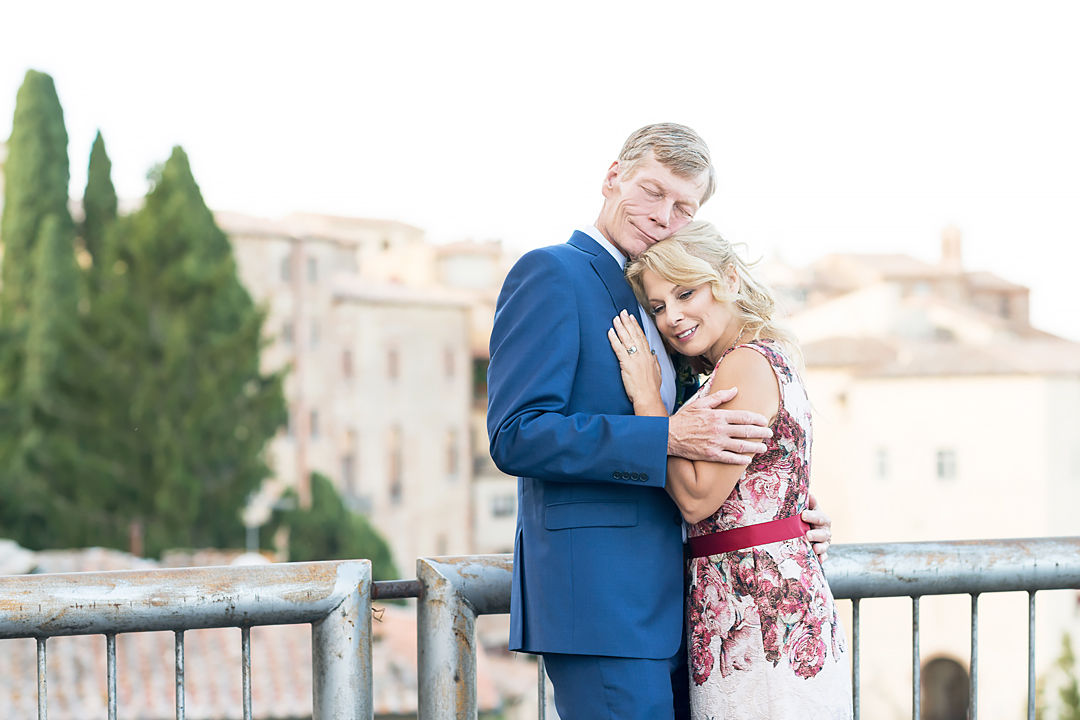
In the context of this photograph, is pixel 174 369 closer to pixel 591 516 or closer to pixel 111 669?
pixel 111 669

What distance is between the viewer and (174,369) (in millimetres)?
29469

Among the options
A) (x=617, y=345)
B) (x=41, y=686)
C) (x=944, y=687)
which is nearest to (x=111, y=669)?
(x=41, y=686)

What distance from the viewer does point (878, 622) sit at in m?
36.0

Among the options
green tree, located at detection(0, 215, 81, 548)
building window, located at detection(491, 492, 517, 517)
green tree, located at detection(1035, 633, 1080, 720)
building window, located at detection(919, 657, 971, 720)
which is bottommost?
building window, located at detection(919, 657, 971, 720)

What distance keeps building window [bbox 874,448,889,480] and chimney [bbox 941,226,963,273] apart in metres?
19.8

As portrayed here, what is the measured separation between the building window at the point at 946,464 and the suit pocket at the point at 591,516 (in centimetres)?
3813

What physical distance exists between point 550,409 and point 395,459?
41.0 meters

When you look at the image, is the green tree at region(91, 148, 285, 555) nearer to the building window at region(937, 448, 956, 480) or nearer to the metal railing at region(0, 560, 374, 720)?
the building window at region(937, 448, 956, 480)

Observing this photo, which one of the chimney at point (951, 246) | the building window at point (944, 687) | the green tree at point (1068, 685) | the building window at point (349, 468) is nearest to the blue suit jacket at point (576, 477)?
the green tree at point (1068, 685)

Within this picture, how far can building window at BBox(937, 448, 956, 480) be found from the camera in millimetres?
38312

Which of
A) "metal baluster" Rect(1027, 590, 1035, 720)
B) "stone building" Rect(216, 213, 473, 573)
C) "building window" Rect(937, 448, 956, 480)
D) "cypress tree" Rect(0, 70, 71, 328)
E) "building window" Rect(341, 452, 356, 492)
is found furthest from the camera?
"building window" Rect(341, 452, 356, 492)

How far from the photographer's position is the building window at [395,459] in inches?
1681

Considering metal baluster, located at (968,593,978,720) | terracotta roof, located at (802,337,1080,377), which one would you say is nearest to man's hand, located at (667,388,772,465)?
metal baluster, located at (968,593,978,720)

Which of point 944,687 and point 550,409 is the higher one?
point 550,409
